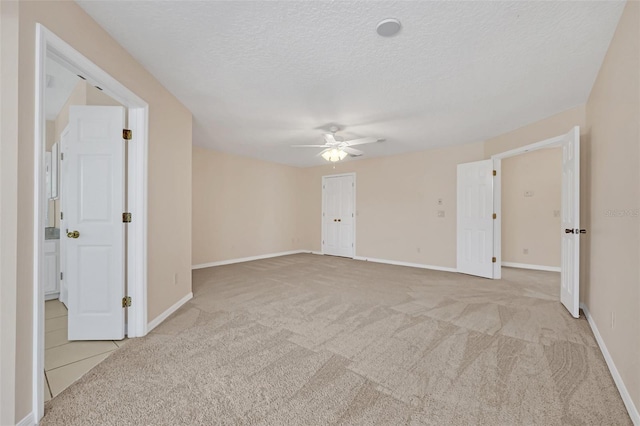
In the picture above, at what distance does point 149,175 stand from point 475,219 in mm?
5107

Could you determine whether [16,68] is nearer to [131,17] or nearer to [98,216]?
[131,17]

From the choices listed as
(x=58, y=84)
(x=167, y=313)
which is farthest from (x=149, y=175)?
(x=58, y=84)

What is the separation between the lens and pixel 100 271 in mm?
2391

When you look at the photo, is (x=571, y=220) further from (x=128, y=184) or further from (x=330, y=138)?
(x=128, y=184)

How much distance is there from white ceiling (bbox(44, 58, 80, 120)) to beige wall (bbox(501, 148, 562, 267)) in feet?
24.9

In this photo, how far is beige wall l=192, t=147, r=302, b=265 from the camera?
5.54 m

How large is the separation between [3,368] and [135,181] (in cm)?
158

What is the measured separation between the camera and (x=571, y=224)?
9.82ft

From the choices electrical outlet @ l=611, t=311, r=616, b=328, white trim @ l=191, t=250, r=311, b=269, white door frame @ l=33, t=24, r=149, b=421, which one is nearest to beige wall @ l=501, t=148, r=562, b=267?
electrical outlet @ l=611, t=311, r=616, b=328

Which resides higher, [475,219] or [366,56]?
[366,56]

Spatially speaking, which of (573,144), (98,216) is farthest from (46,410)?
(573,144)

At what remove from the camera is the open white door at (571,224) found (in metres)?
2.85

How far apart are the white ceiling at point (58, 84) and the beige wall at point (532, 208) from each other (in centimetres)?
759

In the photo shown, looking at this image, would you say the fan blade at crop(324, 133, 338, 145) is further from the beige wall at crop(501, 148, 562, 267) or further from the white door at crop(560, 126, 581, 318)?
the beige wall at crop(501, 148, 562, 267)
